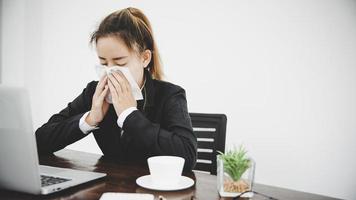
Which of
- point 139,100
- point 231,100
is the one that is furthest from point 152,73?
point 231,100

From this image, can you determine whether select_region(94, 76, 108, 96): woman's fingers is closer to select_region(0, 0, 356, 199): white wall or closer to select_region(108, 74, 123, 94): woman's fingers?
select_region(108, 74, 123, 94): woman's fingers

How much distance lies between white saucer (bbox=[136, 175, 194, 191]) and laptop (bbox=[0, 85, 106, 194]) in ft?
0.61

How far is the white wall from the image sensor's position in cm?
189

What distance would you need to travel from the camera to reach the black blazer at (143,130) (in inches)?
44.9

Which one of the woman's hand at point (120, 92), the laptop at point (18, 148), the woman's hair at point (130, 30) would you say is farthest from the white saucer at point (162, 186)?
the woman's hair at point (130, 30)

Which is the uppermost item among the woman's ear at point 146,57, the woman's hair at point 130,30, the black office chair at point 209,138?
the woman's hair at point 130,30

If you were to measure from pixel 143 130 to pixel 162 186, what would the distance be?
0.33 m

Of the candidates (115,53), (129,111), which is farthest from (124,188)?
(115,53)

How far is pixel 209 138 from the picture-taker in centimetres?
148

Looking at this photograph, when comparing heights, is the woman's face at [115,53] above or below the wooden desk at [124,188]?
above

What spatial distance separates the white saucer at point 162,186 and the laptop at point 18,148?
186mm

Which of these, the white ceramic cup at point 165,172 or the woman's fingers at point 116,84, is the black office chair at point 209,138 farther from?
the white ceramic cup at point 165,172

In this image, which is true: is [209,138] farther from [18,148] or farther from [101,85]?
[18,148]

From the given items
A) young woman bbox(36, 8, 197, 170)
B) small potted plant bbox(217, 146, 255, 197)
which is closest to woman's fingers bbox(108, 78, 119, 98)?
young woman bbox(36, 8, 197, 170)
